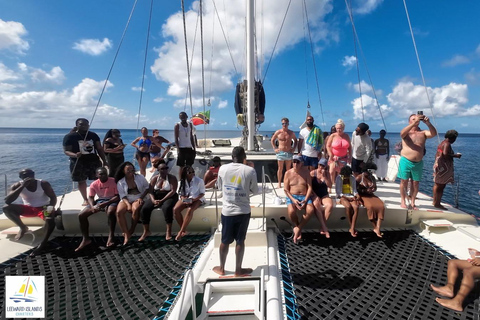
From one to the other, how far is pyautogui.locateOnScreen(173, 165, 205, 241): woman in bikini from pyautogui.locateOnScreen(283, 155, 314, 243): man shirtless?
1.57 m

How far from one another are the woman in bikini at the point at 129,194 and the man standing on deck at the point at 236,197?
6.51ft

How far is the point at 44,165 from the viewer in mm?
21156

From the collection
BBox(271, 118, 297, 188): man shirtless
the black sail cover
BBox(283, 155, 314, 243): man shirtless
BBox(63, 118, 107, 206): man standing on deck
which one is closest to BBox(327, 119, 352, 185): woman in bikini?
BBox(271, 118, 297, 188): man shirtless

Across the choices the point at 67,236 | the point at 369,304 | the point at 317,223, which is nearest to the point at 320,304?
the point at 369,304

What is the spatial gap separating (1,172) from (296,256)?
22.5 meters

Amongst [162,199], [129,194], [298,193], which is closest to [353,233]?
[298,193]

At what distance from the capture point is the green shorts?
422 centimetres

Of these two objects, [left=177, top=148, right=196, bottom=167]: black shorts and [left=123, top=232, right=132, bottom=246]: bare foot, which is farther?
Result: [left=177, top=148, right=196, bottom=167]: black shorts

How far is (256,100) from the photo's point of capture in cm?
819

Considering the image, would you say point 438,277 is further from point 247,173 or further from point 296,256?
point 247,173
